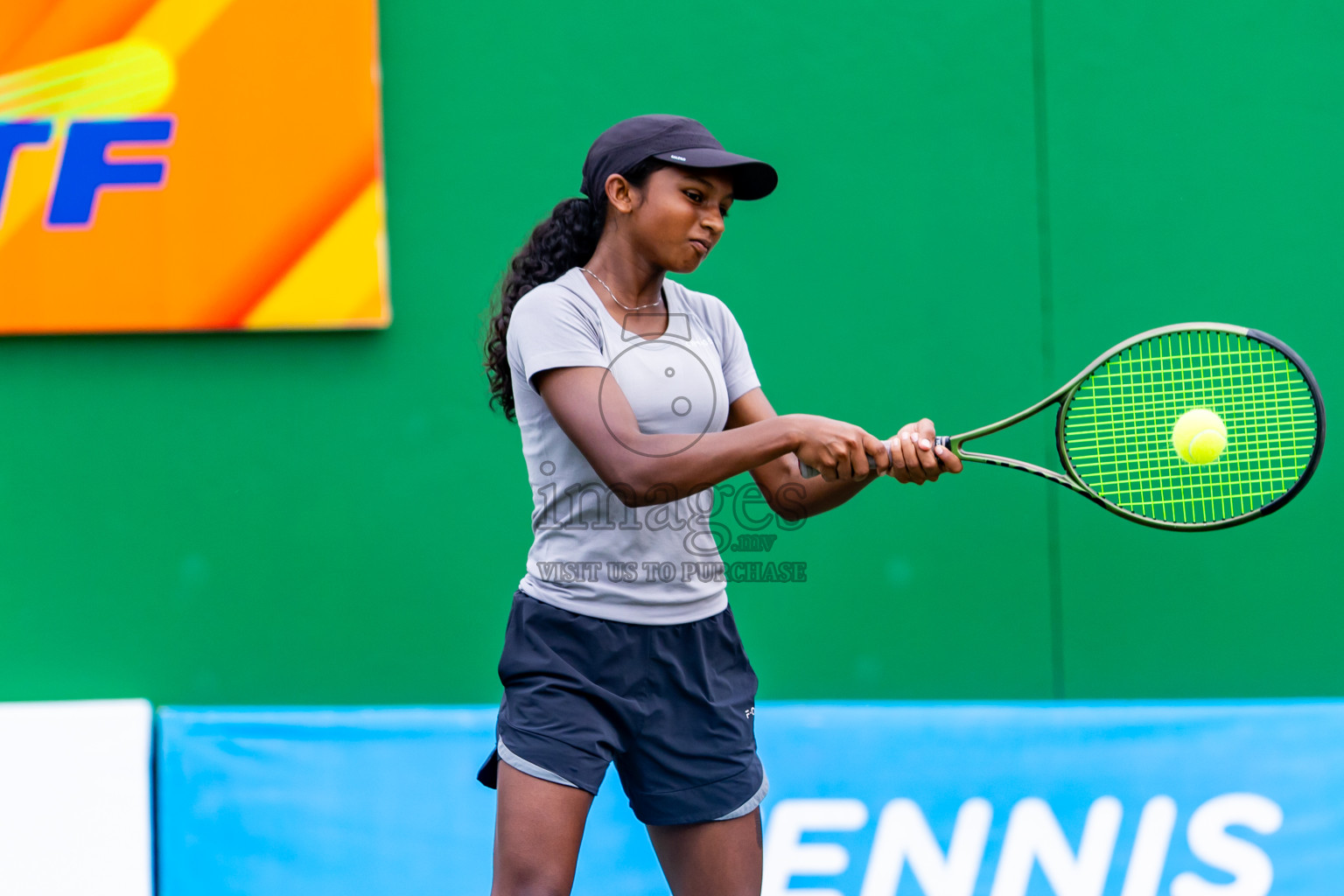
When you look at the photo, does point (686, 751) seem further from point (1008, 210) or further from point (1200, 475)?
point (1008, 210)

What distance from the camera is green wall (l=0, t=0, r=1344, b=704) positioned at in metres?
3.07

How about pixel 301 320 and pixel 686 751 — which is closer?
pixel 686 751

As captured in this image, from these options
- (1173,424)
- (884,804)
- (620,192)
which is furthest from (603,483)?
(884,804)

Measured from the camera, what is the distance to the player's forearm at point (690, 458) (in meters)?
1.73

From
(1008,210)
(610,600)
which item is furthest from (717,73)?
(610,600)

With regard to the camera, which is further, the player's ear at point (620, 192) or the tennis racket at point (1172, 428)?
the tennis racket at point (1172, 428)

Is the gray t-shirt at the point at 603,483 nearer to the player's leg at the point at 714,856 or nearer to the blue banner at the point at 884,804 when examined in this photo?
the player's leg at the point at 714,856

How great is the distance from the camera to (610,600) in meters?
1.83

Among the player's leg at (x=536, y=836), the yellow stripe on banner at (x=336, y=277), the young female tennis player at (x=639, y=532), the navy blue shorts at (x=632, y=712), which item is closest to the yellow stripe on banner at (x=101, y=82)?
the yellow stripe on banner at (x=336, y=277)

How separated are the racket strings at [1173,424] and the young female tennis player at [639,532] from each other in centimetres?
82

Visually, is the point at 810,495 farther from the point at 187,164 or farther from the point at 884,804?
the point at 187,164

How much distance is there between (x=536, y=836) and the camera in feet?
5.68

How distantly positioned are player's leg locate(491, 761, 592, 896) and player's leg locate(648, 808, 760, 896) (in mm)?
217

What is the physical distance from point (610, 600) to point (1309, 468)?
3.95 feet
